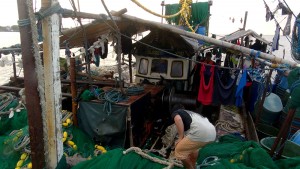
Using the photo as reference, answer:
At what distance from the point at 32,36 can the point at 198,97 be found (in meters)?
6.81

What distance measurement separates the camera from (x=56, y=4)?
321 cm

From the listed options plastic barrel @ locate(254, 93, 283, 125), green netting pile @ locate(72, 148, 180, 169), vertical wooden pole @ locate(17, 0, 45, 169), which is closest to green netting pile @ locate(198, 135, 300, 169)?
green netting pile @ locate(72, 148, 180, 169)

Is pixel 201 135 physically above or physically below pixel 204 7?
A: below

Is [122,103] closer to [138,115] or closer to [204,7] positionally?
[138,115]

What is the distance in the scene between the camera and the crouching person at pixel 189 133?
4.51m

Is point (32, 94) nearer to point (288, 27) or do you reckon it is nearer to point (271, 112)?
point (288, 27)

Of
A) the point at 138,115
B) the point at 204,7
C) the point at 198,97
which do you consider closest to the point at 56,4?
the point at 138,115

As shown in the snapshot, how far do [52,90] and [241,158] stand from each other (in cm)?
368

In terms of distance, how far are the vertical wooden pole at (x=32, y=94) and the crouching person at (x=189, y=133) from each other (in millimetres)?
2385

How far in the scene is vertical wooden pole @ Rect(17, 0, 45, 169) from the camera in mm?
3073

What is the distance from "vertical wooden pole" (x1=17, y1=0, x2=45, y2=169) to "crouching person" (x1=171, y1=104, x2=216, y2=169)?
2385 mm

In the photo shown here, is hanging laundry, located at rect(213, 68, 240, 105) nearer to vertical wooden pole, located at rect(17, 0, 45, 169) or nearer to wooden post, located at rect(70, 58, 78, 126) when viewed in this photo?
wooden post, located at rect(70, 58, 78, 126)

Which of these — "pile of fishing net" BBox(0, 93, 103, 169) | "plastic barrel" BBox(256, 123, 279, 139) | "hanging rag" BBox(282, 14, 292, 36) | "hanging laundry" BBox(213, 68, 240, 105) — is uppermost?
"hanging rag" BBox(282, 14, 292, 36)

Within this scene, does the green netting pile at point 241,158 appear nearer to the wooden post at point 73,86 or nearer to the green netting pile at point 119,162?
the green netting pile at point 119,162
